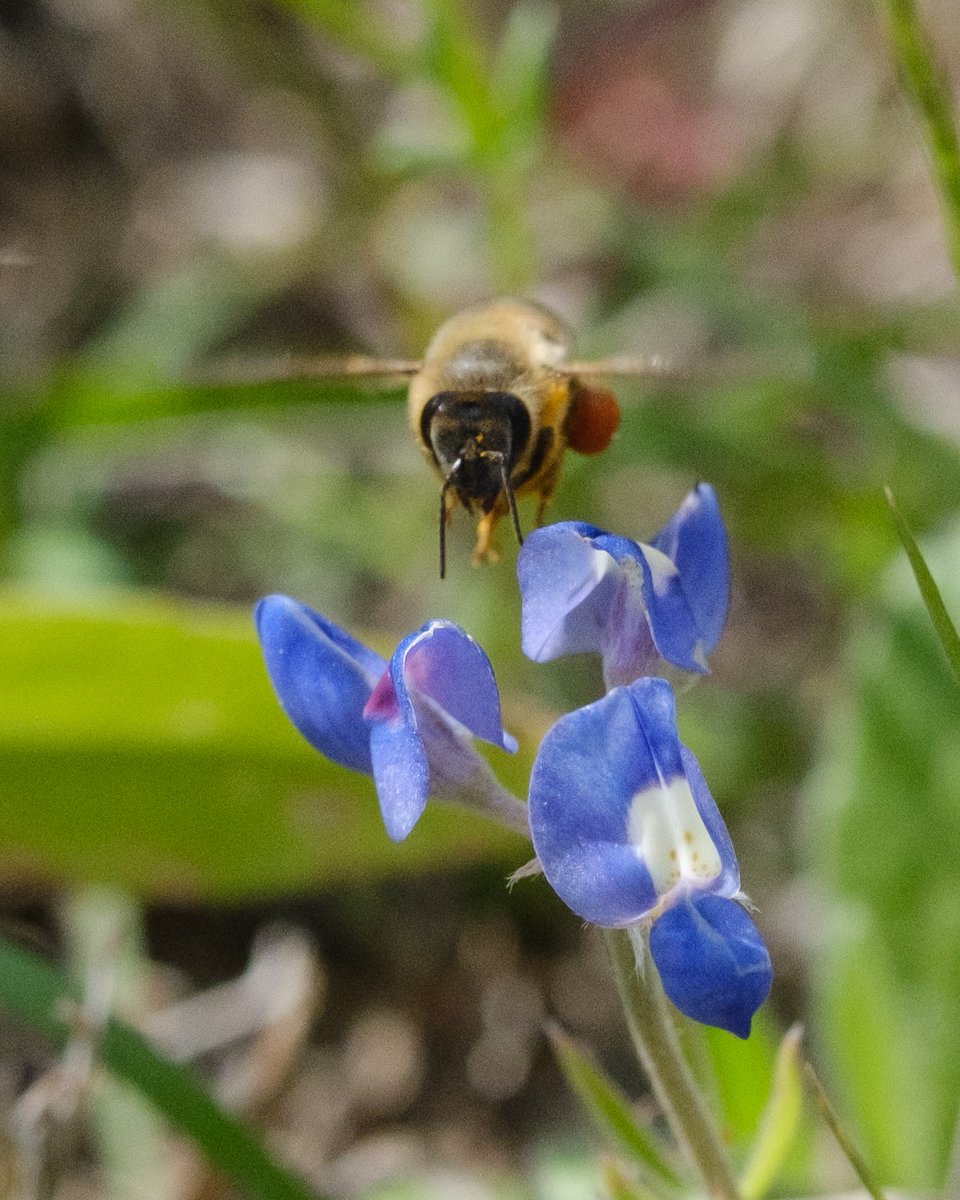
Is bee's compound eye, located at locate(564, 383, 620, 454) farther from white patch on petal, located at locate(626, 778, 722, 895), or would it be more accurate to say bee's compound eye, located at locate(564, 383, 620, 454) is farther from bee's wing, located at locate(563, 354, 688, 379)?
white patch on petal, located at locate(626, 778, 722, 895)

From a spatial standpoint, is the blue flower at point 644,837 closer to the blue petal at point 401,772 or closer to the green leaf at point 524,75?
the blue petal at point 401,772

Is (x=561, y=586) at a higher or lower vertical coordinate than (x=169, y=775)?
higher

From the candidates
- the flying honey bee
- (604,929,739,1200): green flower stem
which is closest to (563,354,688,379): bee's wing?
the flying honey bee

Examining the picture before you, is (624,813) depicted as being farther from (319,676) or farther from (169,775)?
(169,775)

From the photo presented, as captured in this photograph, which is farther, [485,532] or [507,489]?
[485,532]

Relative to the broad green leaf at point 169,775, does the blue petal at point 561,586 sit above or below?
above

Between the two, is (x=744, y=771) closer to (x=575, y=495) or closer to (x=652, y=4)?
(x=575, y=495)

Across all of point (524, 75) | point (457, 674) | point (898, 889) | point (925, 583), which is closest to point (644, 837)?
point (457, 674)

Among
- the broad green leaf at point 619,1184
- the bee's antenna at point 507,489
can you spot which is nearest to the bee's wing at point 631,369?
the bee's antenna at point 507,489
